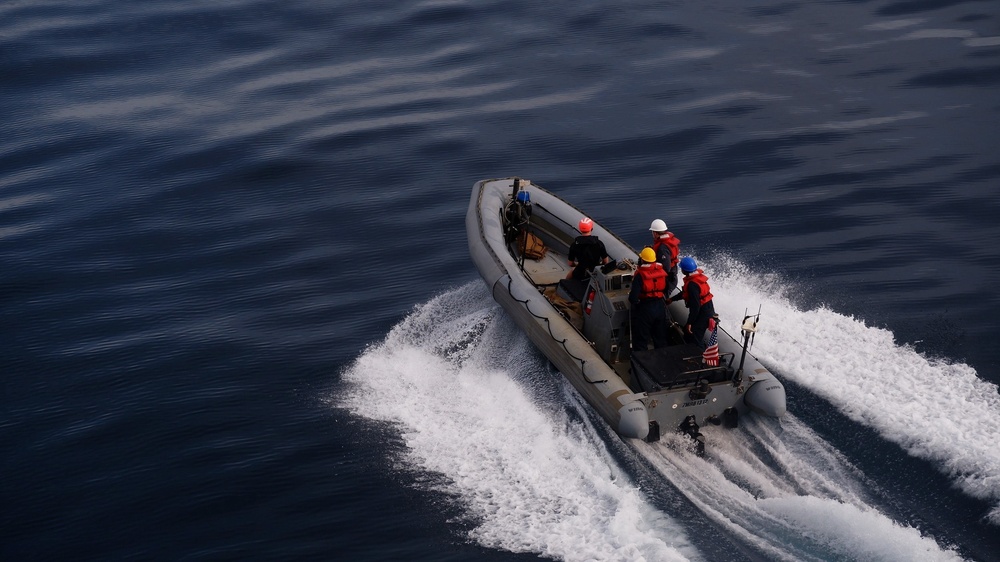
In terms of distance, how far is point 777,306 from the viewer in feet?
47.2

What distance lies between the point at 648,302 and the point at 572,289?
5.60 feet

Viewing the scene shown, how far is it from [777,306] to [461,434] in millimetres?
4914

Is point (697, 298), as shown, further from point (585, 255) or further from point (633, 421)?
point (585, 255)

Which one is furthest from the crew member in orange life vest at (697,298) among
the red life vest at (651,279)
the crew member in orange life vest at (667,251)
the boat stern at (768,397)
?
the boat stern at (768,397)

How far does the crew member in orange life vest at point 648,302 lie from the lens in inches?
488

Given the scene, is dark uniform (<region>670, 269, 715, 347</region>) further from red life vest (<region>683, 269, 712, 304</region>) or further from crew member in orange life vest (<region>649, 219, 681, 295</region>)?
crew member in orange life vest (<region>649, 219, 681, 295</region>)

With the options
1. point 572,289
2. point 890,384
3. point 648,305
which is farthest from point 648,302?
point 890,384

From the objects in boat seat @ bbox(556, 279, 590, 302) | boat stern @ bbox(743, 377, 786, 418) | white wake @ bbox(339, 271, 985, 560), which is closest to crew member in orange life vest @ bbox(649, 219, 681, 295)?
boat seat @ bbox(556, 279, 590, 302)

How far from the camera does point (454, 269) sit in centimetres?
1664

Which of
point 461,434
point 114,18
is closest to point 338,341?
point 461,434

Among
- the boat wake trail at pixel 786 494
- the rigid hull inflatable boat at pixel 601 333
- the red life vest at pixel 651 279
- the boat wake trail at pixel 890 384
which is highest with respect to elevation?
the red life vest at pixel 651 279

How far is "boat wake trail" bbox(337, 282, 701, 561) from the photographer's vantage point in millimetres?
10383

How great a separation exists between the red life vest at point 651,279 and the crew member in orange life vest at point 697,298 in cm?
27

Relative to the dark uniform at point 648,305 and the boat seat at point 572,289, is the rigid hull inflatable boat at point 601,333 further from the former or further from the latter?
the dark uniform at point 648,305
